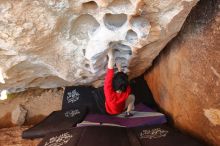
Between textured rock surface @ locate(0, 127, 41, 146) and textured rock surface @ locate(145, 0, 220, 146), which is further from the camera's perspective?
textured rock surface @ locate(0, 127, 41, 146)

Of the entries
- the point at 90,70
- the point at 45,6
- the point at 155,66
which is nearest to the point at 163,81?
the point at 155,66

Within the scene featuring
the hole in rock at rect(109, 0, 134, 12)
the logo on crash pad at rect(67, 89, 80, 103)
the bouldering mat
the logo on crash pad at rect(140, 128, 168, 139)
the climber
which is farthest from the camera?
the logo on crash pad at rect(67, 89, 80, 103)

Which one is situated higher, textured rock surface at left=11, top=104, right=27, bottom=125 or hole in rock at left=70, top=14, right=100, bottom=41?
hole in rock at left=70, top=14, right=100, bottom=41

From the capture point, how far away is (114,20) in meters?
1.73

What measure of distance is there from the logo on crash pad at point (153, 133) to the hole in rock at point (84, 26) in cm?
65

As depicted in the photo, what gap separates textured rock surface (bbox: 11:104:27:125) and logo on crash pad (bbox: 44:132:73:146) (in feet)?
2.76

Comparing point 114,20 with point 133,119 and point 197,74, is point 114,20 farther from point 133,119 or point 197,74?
point 133,119

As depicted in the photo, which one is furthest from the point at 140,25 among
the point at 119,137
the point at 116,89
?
the point at 119,137

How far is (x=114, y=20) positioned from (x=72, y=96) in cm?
102

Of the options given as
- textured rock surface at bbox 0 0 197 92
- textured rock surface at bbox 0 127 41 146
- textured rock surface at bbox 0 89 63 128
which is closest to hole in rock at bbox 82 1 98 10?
textured rock surface at bbox 0 0 197 92

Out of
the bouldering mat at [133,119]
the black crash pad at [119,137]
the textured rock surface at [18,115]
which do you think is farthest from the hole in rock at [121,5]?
the textured rock surface at [18,115]

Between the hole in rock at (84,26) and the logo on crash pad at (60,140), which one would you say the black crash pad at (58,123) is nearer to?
the logo on crash pad at (60,140)

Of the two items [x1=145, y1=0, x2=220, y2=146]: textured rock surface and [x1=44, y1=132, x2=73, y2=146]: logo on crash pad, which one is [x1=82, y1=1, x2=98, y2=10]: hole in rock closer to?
[x1=145, y1=0, x2=220, y2=146]: textured rock surface

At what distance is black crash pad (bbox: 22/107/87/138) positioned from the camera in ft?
7.13
